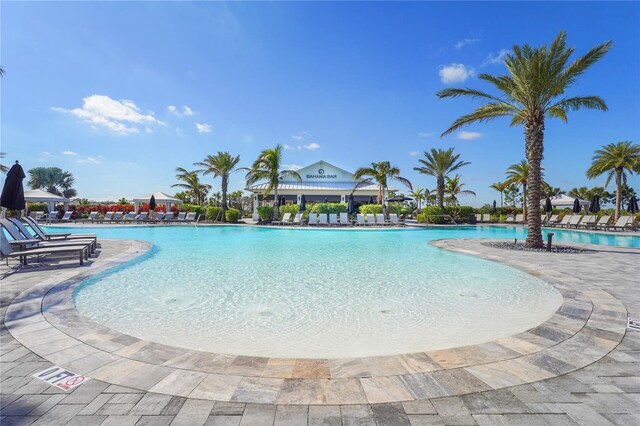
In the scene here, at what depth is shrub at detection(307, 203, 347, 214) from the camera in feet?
80.3

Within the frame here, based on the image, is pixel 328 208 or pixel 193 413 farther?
pixel 328 208

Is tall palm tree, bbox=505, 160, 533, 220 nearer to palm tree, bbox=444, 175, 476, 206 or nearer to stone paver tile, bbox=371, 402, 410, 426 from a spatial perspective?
palm tree, bbox=444, 175, 476, 206

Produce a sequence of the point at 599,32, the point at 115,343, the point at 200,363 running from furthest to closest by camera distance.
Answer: the point at 599,32 < the point at 115,343 < the point at 200,363

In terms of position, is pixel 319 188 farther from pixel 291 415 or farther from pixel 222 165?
pixel 291 415

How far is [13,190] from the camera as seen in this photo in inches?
352

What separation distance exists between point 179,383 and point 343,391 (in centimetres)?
135

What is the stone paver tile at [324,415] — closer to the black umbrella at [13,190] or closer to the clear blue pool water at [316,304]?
the clear blue pool water at [316,304]

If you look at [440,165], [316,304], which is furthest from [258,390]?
[440,165]

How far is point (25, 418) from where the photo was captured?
1982mm

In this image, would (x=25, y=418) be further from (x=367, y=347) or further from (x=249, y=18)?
(x=249, y=18)

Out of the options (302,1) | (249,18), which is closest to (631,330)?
(302,1)

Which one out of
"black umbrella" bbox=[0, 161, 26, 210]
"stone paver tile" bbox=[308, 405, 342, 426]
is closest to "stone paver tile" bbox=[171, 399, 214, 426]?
"stone paver tile" bbox=[308, 405, 342, 426]

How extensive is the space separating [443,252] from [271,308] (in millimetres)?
7894

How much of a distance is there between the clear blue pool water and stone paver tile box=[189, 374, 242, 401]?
890 millimetres
